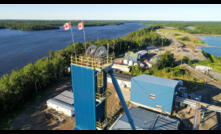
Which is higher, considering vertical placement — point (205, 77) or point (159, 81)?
point (159, 81)

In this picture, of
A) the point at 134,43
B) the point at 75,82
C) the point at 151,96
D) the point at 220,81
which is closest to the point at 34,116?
the point at 75,82

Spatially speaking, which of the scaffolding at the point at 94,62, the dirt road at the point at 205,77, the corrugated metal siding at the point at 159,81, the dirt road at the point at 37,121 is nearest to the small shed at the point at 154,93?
the corrugated metal siding at the point at 159,81

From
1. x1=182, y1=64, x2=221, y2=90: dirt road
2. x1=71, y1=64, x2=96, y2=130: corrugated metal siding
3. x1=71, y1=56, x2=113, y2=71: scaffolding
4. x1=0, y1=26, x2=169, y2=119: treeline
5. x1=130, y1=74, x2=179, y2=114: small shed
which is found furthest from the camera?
x1=182, y1=64, x2=221, y2=90: dirt road

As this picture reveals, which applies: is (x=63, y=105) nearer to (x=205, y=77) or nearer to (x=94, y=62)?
(x=94, y=62)

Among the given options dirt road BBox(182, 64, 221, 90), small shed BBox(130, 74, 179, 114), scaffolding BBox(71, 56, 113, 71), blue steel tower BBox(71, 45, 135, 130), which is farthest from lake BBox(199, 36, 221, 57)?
blue steel tower BBox(71, 45, 135, 130)

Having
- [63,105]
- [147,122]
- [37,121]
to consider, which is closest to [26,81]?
[37,121]

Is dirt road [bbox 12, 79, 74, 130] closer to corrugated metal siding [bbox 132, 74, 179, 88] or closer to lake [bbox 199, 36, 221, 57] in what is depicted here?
corrugated metal siding [bbox 132, 74, 179, 88]

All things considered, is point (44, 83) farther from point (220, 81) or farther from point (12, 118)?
point (220, 81)

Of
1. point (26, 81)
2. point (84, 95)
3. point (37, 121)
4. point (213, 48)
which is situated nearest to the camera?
point (84, 95)
